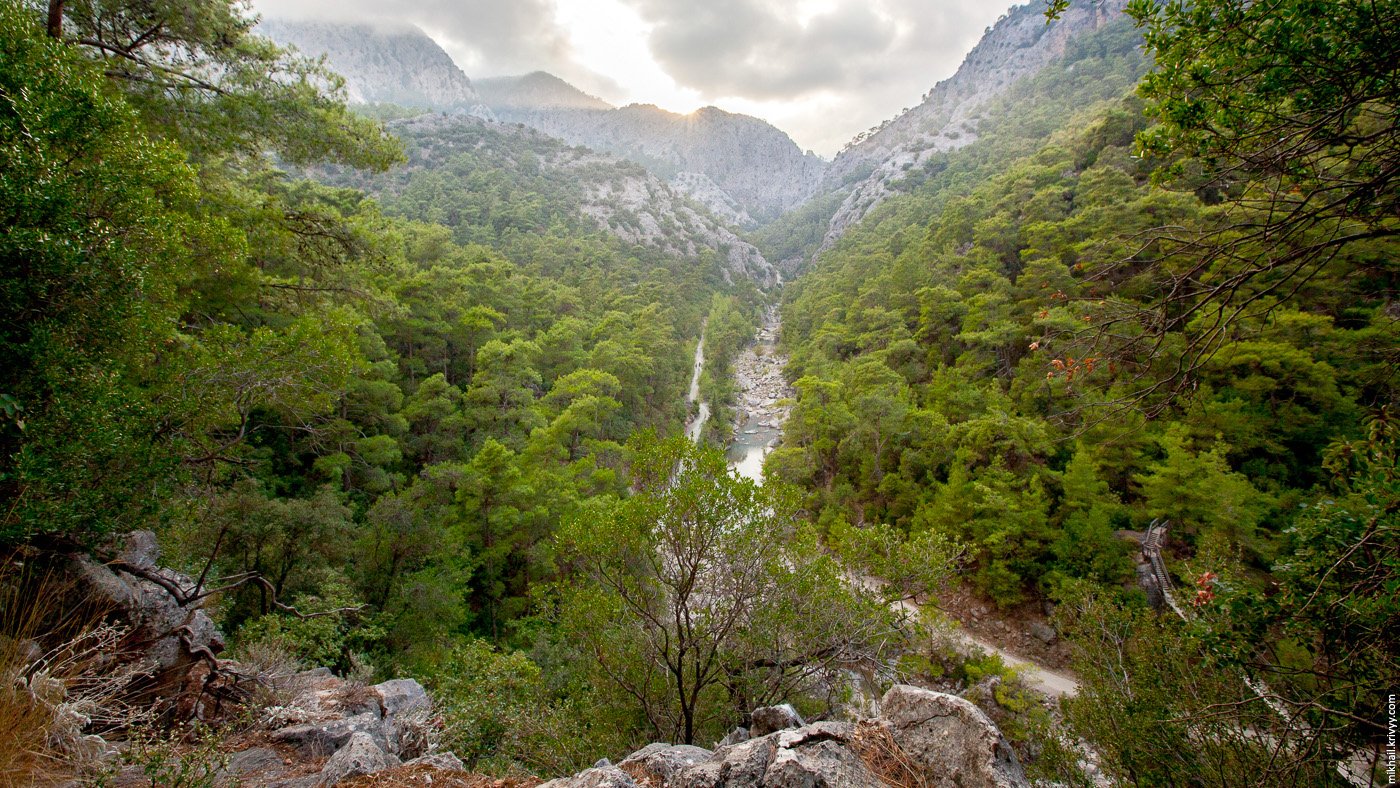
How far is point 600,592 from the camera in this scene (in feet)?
20.6

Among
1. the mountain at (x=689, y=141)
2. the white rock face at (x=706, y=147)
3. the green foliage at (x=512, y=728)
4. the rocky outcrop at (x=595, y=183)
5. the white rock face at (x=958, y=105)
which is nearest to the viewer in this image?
the green foliage at (x=512, y=728)

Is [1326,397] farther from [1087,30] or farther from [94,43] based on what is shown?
[1087,30]

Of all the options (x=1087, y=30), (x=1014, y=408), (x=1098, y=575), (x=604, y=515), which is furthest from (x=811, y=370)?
(x=1087, y=30)

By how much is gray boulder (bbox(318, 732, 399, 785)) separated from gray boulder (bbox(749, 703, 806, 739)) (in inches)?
138

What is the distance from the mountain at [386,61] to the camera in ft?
343

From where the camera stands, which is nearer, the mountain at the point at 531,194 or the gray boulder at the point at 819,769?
the gray boulder at the point at 819,769

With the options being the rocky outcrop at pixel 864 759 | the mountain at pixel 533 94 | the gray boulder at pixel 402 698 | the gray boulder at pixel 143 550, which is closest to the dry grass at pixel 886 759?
the rocky outcrop at pixel 864 759

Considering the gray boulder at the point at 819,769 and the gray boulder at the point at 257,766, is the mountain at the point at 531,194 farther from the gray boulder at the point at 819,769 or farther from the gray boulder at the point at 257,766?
the gray boulder at the point at 819,769

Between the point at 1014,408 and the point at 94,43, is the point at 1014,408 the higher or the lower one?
the lower one

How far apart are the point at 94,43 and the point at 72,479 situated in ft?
18.5

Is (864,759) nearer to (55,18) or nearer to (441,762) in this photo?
(441,762)

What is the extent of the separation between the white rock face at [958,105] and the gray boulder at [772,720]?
78.0 m

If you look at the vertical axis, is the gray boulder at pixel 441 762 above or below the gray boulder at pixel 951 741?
below

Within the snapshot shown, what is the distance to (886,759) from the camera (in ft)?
12.3
